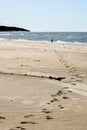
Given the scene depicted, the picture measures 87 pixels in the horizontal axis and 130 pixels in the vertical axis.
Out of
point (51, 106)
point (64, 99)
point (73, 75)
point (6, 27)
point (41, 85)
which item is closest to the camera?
point (6, 27)

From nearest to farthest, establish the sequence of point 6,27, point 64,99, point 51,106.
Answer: point 6,27 < point 51,106 < point 64,99

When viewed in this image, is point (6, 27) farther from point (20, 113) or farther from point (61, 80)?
point (61, 80)

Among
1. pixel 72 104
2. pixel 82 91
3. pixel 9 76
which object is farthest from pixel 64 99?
pixel 9 76

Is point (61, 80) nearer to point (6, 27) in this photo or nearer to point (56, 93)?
point (56, 93)

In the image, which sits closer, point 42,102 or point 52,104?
point 52,104

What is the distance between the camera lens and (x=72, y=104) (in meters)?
9.59

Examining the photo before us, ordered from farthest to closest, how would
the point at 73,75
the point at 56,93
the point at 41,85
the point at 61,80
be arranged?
the point at 73,75 → the point at 61,80 → the point at 41,85 → the point at 56,93

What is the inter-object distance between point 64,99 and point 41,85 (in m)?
2.52

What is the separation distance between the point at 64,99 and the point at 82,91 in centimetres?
153

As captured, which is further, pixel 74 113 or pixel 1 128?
pixel 74 113

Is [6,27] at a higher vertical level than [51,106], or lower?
higher

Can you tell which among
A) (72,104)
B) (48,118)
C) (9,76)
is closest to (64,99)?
(72,104)

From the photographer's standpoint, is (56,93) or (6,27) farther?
(56,93)

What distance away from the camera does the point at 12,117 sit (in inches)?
321
